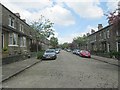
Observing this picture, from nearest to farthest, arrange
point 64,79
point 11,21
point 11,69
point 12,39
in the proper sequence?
1. point 64,79
2. point 11,69
3. point 12,39
4. point 11,21

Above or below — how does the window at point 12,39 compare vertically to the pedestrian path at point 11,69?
above

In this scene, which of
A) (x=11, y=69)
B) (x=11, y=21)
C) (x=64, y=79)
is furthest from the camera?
(x=11, y=21)

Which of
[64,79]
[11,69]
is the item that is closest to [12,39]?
[11,69]

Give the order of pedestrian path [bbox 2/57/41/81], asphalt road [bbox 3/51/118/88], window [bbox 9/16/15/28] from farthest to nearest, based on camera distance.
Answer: window [bbox 9/16/15/28] → pedestrian path [bbox 2/57/41/81] → asphalt road [bbox 3/51/118/88]

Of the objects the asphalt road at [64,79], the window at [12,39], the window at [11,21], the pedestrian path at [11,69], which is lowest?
the asphalt road at [64,79]

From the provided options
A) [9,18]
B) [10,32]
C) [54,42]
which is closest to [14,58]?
[10,32]

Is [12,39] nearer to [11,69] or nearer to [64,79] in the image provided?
[11,69]

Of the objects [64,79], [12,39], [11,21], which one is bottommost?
[64,79]

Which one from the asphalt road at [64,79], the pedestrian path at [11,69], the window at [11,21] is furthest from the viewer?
the window at [11,21]

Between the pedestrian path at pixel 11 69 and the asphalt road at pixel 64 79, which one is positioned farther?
the pedestrian path at pixel 11 69

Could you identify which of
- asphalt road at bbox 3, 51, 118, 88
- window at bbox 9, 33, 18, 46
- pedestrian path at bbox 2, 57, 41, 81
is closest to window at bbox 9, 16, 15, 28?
window at bbox 9, 33, 18, 46

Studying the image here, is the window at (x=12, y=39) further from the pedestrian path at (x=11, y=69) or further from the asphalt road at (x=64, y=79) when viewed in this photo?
the asphalt road at (x=64, y=79)

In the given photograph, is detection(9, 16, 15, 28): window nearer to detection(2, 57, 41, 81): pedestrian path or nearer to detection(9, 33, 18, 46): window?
detection(9, 33, 18, 46): window

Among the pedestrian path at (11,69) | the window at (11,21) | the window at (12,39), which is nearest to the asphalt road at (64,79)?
the pedestrian path at (11,69)
